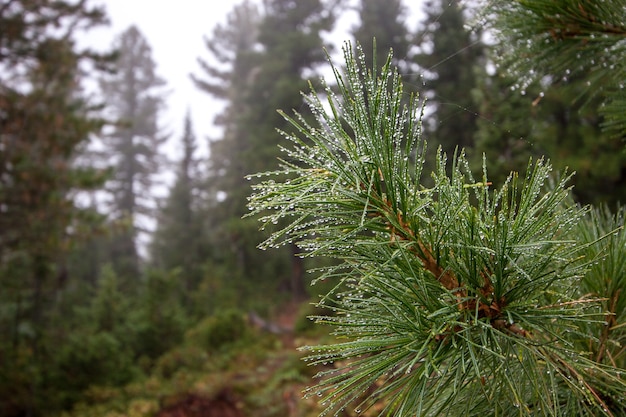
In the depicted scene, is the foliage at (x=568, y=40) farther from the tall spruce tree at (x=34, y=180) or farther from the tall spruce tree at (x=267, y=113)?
the tall spruce tree at (x=267, y=113)

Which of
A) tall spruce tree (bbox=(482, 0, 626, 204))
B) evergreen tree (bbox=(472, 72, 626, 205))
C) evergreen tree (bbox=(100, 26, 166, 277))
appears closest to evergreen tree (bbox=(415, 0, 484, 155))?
evergreen tree (bbox=(472, 72, 626, 205))

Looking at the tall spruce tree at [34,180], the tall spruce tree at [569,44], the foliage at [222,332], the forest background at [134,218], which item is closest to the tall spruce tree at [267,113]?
the forest background at [134,218]

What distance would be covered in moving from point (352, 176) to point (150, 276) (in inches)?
429

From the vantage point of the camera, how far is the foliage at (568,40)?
134cm

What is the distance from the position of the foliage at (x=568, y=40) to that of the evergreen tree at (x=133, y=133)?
24097mm

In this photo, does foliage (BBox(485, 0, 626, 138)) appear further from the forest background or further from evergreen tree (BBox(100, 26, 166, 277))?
evergreen tree (BBox(100, 26, 166, 277))

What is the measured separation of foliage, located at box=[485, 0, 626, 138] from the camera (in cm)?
134

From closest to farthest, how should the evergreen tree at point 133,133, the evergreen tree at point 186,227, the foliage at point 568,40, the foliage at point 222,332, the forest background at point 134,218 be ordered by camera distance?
the foliage at point 568,40
the forest background at point 134,218
the foliage at point 222,332
the evergreen tree at point 186,227
the evergreen tree at point 133,133

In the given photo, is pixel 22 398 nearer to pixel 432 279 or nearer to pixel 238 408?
pixel 238 408

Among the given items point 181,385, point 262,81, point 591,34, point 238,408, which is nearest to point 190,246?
point 262,81

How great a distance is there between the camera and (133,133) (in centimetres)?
2864

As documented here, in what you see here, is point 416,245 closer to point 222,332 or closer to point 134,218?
point 222,332

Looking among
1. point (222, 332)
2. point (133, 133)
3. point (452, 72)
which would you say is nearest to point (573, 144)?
point (452, 72)

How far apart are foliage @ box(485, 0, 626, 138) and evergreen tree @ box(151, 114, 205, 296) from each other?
60.7 ft
